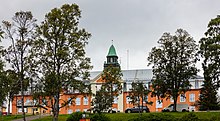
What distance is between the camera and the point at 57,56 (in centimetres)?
3444

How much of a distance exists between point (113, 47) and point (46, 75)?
62.9 metres

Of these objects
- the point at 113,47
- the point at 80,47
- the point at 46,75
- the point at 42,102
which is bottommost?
the point at 42,102

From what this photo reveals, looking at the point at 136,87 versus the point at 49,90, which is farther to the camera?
the point at 136,87

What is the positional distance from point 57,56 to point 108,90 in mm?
28934

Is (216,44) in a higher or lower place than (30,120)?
higher

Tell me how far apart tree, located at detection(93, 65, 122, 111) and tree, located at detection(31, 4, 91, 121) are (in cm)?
2488

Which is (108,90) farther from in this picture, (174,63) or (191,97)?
(191,97)

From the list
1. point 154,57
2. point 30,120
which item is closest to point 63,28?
point 154,57

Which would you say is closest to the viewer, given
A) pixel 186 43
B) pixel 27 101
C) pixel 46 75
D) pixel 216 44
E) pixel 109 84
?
pixel 46 75

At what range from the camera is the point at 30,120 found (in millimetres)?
59281

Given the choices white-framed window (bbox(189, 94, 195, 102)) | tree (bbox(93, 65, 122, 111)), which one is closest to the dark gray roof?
white-framed window (bbox(189, 94, 195, 102))

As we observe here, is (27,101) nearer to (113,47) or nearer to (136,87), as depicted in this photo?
(113,47)

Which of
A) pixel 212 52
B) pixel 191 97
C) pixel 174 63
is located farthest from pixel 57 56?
pixel 191 97

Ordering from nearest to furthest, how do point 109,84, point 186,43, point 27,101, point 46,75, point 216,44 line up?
point 46,75
point 216,44
point 186,43
point 109,84
point 27,101
